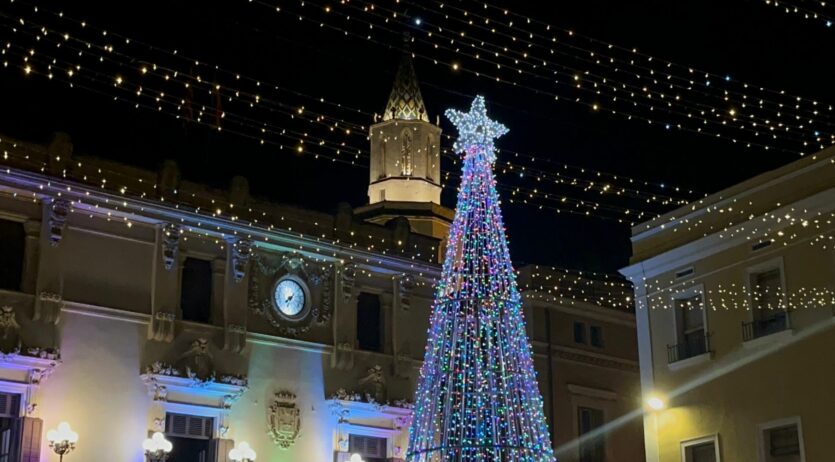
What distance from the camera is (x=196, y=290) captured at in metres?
25.9

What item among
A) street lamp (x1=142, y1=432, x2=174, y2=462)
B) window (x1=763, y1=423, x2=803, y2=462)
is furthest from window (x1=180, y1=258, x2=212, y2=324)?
window (x1=763, y1=423, x2=803, y2=462)

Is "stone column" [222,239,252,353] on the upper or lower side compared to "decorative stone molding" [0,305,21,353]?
upper

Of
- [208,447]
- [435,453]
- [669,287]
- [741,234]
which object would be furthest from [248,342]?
[741,234]

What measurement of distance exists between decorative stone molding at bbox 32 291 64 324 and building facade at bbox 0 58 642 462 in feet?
0.09

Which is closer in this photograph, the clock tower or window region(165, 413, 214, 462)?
window region(165, 413, 214, 462)

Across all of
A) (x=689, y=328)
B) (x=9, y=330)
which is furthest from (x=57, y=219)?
(x=689, y=328)

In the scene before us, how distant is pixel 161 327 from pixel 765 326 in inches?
469

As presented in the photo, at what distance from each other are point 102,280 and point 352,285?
6.05m

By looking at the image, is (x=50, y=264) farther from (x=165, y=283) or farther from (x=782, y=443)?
(x=782, y=443)

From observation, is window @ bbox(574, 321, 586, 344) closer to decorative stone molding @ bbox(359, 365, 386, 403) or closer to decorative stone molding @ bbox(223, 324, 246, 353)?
decorative stone molding @ bbox(359, 365, 386, 403)

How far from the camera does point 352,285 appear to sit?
28031 mm

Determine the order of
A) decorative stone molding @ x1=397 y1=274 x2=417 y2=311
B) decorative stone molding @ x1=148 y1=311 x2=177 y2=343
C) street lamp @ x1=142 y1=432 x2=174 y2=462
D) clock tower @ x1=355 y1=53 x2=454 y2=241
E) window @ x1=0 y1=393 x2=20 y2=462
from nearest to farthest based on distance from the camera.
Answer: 1. street lamp @ x1=142 y1=432 x2=174 y2=462
2. window @ x1=0 y1=393 x2=20 y2=462
3. decorative stone molding @ x1=148 y1=311 x2=177 y2=343
4. decorative stone molding @ x1=397 y1=274 x2=417 y2=311
5. clock tower @ x1=355 y1=53 x2=454 y2=241

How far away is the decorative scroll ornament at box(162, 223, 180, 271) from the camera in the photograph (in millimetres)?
25172

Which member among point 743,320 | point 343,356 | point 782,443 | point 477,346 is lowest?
point 782,443
